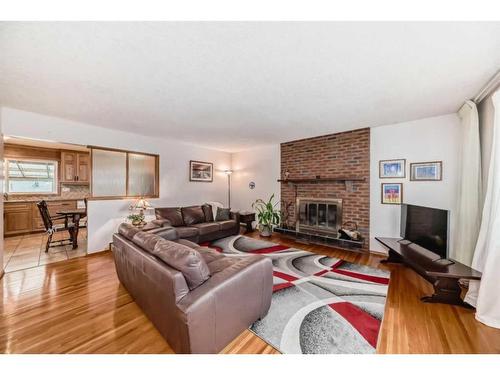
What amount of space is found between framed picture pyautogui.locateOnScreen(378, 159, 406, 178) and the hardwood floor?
184cm

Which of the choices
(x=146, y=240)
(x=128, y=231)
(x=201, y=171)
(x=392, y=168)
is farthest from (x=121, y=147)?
(x=392, y=168)

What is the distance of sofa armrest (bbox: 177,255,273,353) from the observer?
4.20 feet

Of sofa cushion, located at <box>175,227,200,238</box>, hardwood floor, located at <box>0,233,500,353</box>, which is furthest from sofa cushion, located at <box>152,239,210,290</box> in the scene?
sofa cushion, located at <box>175,227,200,238</box>

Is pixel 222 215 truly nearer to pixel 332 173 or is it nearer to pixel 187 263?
pixel 332 173

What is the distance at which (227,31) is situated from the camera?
143cm

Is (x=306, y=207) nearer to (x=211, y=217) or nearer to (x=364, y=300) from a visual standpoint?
(x=211, y=217)

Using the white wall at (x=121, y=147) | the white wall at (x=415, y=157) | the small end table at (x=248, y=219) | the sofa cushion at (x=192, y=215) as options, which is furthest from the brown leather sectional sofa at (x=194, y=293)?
the small end table at (x=248, y=219)

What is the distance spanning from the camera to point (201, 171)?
18.8ft

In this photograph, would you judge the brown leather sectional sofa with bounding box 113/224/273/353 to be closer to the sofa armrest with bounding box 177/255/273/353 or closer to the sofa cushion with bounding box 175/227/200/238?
the sofa armrest with bounding box 177/255/273/353

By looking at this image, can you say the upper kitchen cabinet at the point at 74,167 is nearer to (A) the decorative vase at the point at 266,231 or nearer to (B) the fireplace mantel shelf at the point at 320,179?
(A) the decorative vase at the point at 266,231

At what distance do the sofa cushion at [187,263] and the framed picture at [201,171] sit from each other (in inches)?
162

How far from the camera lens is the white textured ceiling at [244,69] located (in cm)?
144

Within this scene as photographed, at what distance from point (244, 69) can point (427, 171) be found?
3.53 meters

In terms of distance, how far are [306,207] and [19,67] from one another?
16.2 ft
